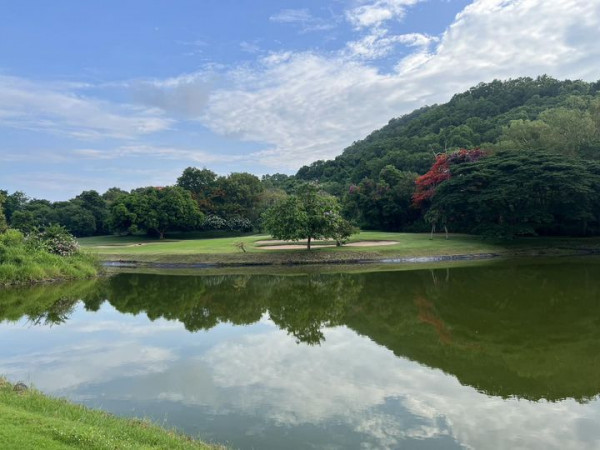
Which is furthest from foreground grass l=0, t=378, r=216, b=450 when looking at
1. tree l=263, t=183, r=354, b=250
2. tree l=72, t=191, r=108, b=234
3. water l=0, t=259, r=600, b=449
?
tree l=72, t=191, r=108, b=234

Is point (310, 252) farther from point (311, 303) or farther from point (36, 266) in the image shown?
point (36, 266)

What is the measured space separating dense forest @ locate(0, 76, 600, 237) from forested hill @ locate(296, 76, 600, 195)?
0.16 m

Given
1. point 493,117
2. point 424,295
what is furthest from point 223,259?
point 493,117

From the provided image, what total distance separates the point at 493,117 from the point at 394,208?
113 feet

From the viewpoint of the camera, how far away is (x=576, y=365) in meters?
9.30

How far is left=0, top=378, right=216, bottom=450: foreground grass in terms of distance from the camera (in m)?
4.88

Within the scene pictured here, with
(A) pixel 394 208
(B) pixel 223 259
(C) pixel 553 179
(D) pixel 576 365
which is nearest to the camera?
(D) pixel 576 365

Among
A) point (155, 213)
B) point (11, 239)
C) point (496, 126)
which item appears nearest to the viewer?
point (11, 239)

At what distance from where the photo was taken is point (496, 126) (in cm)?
6775

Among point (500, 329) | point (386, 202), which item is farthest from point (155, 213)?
point (500, 329)

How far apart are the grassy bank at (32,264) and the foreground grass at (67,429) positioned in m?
18.5

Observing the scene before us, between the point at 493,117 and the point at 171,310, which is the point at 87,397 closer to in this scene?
the point at 171,310

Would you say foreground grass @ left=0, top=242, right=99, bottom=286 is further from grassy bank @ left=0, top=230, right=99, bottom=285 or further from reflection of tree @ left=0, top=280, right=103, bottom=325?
reflection of tree @ left=0, top=280, right=103, bottom=325

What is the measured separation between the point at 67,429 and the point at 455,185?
38483 mm
